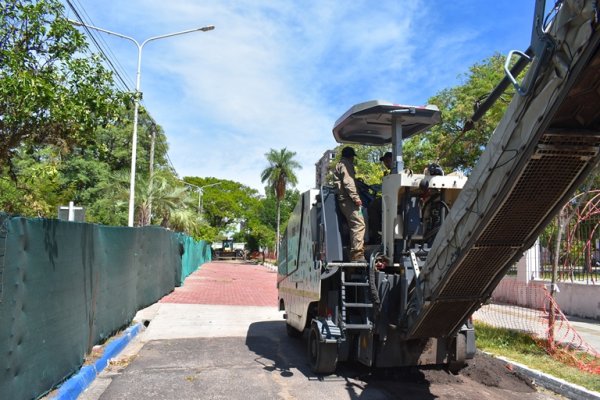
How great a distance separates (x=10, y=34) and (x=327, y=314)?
18.3 feet

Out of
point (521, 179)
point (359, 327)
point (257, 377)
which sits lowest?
point (257, 377)

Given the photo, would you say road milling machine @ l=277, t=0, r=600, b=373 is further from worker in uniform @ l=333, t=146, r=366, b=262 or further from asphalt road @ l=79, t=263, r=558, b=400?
asphalt road @ l=79, t=263, r=558, b=400

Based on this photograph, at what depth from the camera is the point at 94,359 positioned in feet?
23.4

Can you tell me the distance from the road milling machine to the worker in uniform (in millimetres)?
179

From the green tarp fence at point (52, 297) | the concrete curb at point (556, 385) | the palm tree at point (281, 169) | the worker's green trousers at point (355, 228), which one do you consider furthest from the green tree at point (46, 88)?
the palm tree at point (281, 169)

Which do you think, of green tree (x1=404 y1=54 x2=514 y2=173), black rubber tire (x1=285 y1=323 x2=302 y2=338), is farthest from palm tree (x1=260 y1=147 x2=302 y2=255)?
black rubber tire (x1=285 y1=323 x2=302 y2=338)

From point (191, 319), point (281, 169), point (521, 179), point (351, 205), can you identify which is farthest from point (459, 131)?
point (281, 169)

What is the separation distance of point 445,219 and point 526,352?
4.53 metres

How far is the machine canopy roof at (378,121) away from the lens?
6.82 m

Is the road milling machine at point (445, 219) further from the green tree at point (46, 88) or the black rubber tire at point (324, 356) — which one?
the green tree at point (46, 88)

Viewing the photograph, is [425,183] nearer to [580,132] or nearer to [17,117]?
[580,132]

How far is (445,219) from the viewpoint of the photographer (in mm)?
5125

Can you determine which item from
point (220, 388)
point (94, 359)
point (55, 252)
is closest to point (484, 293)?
point (220, 388)

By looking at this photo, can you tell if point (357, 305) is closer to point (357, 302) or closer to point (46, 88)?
point (357, 302)
